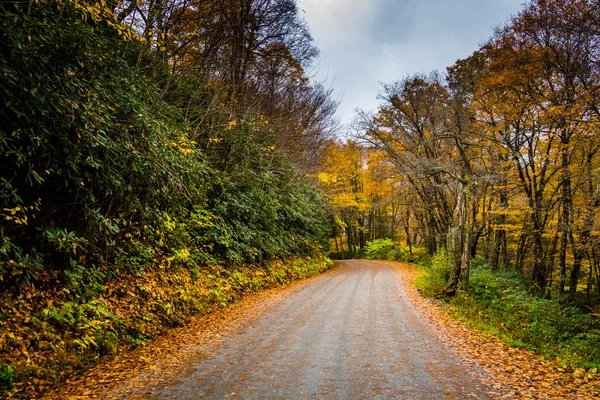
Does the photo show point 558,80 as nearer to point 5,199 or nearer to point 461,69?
point 461,69

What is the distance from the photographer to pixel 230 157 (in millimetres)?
11125

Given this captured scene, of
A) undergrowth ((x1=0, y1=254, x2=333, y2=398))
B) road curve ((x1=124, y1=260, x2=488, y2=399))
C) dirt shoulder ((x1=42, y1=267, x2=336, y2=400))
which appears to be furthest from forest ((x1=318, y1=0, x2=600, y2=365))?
undergrowth ((x1=0, y1=254, x2=333, y2=398))

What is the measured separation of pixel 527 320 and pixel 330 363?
633 cm

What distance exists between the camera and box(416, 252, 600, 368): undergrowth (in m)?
6.09

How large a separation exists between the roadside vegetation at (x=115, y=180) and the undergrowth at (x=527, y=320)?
666 cm

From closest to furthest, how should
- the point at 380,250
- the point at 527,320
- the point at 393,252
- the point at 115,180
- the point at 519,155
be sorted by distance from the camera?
the point at 115,180 → the point at 527,320 → the point at 519,155 → the point at 393,252 → the point at 380,250

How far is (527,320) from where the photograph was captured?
7898 mm

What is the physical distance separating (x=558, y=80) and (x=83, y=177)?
47.4 feet

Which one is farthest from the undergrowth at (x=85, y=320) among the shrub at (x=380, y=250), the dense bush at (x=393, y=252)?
the shrub at (x=380, y=250)

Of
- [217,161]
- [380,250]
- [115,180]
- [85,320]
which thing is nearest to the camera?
[85,320]

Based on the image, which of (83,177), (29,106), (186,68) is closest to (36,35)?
(29,106)

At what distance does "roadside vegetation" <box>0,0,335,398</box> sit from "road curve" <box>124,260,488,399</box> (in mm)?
1642

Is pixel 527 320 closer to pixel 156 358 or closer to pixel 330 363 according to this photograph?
pixel 330 363

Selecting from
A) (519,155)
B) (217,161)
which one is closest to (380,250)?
(519,155)
